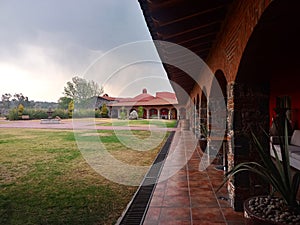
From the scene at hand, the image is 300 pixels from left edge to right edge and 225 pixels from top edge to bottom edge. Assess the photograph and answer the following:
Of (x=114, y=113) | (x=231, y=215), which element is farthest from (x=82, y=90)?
A: (x=231, y=215)

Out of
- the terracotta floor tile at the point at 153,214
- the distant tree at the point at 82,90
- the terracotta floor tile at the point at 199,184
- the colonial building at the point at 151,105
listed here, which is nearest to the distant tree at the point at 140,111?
the colonial building at the point at 151,105

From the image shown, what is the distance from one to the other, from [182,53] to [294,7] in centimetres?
264

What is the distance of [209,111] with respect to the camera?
5504mm

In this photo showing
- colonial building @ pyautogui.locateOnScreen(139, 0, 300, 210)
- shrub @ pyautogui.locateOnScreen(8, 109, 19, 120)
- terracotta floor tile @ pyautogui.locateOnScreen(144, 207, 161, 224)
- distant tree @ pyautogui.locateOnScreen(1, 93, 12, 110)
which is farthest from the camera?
distant tree @ pyautogui.locateOnScreen(1, 93, 12, 110)

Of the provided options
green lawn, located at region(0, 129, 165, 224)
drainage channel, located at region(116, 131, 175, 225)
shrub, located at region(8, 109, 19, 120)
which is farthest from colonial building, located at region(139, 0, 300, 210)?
shrub, located at region(8, 109, 19, 120)

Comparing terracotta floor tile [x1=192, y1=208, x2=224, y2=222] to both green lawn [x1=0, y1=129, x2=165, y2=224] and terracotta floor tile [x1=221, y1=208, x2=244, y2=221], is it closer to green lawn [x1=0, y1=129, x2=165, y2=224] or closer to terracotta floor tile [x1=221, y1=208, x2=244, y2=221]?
terracotta floor tile [x1=221, y1=208, x2=244, y2=221]

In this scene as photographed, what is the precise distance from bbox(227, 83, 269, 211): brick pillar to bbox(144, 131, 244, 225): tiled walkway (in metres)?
0.30

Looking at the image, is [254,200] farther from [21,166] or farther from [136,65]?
[136,65]

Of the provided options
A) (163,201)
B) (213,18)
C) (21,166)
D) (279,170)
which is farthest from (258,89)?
(21,166)

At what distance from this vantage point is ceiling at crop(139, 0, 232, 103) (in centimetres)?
226

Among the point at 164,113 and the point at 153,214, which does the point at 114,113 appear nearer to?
the point at 164,113

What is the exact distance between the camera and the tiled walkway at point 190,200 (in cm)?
251

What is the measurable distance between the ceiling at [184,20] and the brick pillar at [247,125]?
829mm

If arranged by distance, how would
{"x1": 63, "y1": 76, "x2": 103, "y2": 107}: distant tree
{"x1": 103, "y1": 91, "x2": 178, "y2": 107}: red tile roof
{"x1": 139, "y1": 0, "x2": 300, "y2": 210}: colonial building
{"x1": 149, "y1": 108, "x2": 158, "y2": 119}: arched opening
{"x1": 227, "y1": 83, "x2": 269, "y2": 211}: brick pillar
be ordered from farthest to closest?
{"x1": 63, "y1": 76, "x2": 103, "y2": 107}: distant tree < {"x1": 149, "y1": 108, "x2": 158, "y2": 119}: arched opening < {"x1": 103, "y1": 91, "x2": 178, "y2": 107}: red tile roof < {"x1": 227, "y1": 83, "x2": 269, "y2": 211}: brick pillar < {"x1": 139, "y1": 0, "x2": 300, "y2": 210}: colonial building
